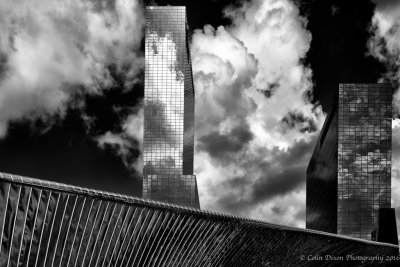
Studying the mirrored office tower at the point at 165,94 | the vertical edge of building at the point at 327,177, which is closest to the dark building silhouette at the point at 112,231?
the vertical edge of building at the point at 327,177

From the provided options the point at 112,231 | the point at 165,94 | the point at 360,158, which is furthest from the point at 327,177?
the point at 112,231

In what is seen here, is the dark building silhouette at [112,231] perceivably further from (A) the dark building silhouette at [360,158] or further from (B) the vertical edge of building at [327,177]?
(B) the vertical edge of building at [327,177]

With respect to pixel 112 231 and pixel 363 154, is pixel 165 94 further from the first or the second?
pixel 112 231

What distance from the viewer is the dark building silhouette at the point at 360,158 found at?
14625 cm

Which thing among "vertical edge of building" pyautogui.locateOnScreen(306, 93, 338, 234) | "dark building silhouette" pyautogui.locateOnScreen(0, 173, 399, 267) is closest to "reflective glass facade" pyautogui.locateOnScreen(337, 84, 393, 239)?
"vertical edge of building" pyautogui.locateOnScreen(306, 93, 338, 234)

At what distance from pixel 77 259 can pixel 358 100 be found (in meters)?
138

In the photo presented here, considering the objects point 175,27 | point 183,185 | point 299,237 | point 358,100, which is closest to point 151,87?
point 175,27

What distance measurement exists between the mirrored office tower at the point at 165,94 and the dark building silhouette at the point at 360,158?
42.2 metres

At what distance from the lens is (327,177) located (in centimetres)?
17038

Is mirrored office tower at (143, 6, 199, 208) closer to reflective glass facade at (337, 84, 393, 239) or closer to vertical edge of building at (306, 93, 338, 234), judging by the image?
vertical edge of building at (306, 93, 338, 234)

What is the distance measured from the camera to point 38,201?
74.0 feet

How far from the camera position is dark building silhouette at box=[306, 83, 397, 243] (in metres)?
146

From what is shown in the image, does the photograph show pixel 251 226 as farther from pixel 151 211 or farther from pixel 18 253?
pixel 18 253

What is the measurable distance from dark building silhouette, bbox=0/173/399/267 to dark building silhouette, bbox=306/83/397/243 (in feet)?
357
